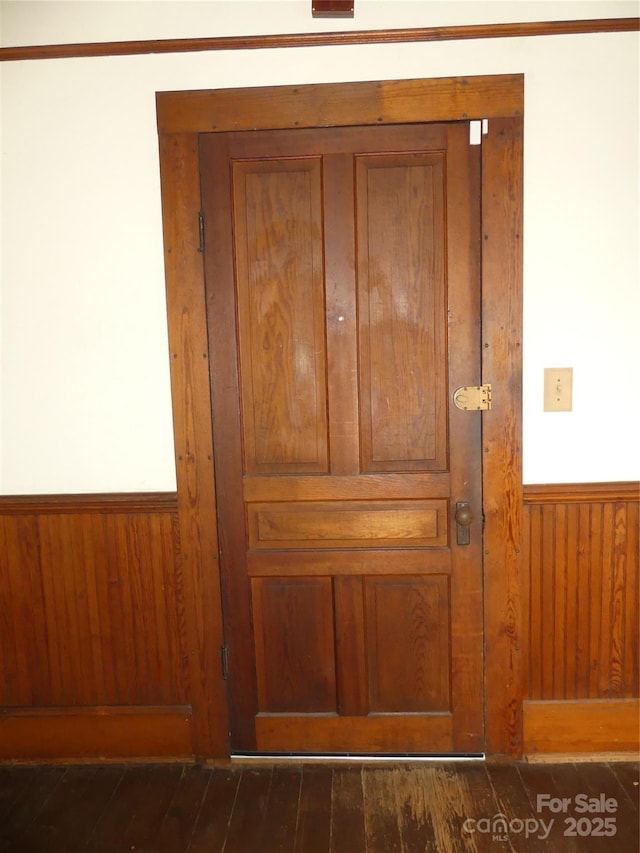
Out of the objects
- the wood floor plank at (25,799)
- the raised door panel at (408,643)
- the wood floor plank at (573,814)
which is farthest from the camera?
the raised door panel at (408,643)

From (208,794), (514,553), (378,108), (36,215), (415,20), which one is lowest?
(208,794)

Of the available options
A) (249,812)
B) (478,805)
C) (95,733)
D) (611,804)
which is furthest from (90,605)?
(611,804)

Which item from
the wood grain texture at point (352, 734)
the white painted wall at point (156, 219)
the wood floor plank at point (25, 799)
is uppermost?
the white painted wall at point (156, 219)

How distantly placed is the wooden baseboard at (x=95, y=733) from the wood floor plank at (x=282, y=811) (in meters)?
0.35

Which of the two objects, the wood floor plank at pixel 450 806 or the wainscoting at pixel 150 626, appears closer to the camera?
the wood floor plank at pixel 450 806

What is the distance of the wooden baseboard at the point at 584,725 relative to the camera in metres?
2.24

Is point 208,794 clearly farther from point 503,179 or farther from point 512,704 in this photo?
point 503,179

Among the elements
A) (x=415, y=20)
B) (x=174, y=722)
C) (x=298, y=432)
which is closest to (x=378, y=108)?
(x=415, y=20)

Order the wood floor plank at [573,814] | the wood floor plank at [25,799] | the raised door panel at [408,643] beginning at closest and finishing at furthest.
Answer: the wood floor plank at [573,814], the wood floor plank at [25,799], the raised door panel at [408,643]

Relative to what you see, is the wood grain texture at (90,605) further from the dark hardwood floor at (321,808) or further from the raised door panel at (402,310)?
the raised door panel at (402,310)

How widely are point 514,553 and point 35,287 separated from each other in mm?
1825

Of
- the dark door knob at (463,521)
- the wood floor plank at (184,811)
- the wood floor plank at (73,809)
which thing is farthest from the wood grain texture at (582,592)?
the wood floor plank at (73,809)

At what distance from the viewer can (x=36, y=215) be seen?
85.0 inches

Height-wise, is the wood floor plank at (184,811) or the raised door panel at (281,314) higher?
the raised door panel at (281,314)
